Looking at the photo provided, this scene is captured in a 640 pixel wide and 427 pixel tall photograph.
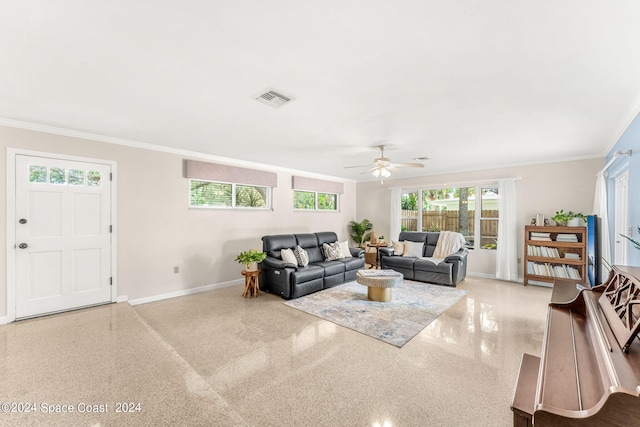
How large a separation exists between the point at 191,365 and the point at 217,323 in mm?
918

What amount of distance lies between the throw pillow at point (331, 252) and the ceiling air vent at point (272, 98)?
3319 mm

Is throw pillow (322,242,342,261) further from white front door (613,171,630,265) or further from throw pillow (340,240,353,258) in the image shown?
white front door (613,171,630,265)

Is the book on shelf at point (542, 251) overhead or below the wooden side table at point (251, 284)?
overhead

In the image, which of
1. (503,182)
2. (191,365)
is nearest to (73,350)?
(191,365)

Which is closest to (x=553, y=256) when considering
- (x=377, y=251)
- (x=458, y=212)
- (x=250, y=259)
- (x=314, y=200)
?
(x=458, y=212)

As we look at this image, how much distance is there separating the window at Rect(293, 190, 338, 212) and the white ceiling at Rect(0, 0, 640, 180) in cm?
296

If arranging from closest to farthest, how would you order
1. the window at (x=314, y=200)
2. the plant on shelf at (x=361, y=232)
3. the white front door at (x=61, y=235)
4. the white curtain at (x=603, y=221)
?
1. the white front door at (x=61, y=235)
2. the white curtain at (x=603, y=221)
3. the window at (x=314, y=200)
4. the plant on shelf at (x=361, y=232)

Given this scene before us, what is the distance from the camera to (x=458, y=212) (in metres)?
6.24

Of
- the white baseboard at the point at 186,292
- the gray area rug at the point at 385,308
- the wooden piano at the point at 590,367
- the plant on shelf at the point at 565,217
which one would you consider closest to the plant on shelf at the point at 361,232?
the gray area rug at the point at 385,308

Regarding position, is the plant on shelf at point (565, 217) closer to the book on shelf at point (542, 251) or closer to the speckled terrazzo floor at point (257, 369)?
the book on shelf at point (542, 251)

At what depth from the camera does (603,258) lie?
3811 mm

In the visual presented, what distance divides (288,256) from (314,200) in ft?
8.40

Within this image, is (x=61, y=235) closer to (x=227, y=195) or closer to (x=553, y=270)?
(x=227, y=195)

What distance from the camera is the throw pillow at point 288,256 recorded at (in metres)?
4.54
